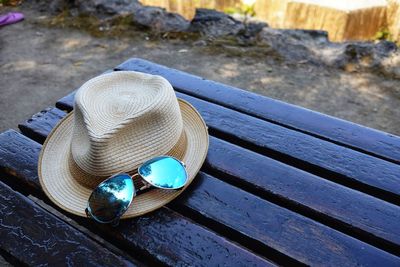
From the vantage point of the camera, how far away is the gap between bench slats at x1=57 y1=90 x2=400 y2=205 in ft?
4.32

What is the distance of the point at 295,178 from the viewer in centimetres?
133

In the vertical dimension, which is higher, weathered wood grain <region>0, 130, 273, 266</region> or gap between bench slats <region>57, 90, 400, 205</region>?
gap between bench slats <region>57, 90, 400, 205</region>

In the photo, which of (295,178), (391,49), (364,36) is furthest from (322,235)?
(364,36)

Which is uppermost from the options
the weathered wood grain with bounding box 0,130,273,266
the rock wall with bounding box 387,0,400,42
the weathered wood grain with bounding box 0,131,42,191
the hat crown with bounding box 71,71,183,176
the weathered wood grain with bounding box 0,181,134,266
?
the hat crown with bounding box 71,71,183,176

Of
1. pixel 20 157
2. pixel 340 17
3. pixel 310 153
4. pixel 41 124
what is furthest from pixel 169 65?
pixel 310 153

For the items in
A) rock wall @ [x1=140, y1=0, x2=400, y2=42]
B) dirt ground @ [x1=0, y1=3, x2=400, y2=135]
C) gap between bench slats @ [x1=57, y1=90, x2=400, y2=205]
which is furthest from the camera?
rock wall @ [x1=140, y1=0, x2=400, y2=42]

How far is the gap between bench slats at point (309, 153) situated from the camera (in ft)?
4.32

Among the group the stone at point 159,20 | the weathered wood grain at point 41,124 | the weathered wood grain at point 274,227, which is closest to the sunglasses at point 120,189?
the weathered wood grain at point 274,227

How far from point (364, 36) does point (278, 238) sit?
4.13m

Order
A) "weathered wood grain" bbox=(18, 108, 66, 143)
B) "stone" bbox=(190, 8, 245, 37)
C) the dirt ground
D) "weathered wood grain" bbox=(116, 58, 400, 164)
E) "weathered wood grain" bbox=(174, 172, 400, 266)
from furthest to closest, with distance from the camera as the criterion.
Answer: "stone" bbox=(190, 8, 245, 37), the dirt ground, "weathered wood grain" bbox=(18, 108, 66, 143), "weathered wood grain" bbox=(116, 58, 400, 164), "weathered wood grain" bbox=(174, 172, 400, 266)

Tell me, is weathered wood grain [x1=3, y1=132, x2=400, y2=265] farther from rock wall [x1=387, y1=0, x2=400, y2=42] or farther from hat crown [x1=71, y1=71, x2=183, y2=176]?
rock wall [x1=387, y1=0, x2=400, y2=42]

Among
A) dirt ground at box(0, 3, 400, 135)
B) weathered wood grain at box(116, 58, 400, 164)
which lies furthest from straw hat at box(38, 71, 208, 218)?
dirt ground at box(0, 3, 400, 135)

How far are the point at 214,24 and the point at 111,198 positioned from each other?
3311 mm

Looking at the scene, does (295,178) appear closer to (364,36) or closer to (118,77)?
(118,77)
